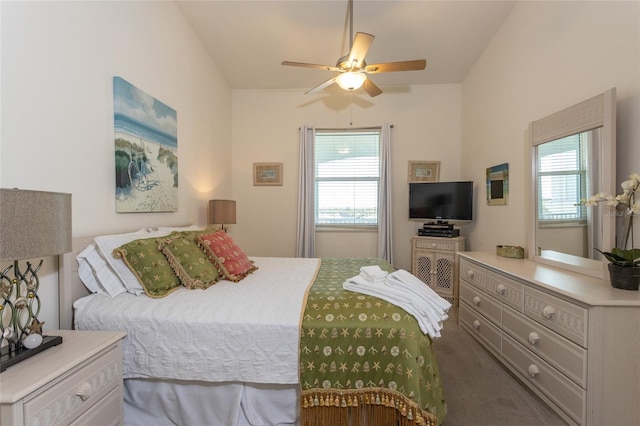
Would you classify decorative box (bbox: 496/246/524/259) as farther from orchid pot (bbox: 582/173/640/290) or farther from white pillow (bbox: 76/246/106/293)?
white pillow (bbox: 76/246/106/293)

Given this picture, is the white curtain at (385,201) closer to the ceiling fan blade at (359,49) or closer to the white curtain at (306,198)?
the white curtain at (306,198)

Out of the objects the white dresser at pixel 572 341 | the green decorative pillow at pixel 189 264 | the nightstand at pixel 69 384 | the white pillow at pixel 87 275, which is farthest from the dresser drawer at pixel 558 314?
the white pillow at pixel 87 275

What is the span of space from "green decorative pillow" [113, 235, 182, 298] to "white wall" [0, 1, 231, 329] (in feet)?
1.03

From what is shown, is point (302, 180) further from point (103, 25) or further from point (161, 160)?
point (103, 25)

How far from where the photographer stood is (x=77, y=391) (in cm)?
104

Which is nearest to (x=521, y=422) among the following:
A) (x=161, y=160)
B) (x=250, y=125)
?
(x=161, y=160)

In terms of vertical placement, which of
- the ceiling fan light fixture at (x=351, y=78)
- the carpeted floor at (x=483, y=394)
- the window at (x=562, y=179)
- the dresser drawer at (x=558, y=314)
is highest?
the ceiling fan light fixture at (x=351, y=78)

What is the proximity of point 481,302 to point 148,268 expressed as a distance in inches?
98.9

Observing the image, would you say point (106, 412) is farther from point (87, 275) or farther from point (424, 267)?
point (424, 267)

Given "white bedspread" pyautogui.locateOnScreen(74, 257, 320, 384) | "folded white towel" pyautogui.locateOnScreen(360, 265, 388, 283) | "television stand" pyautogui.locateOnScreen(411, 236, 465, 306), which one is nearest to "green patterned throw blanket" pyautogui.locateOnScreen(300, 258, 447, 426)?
"white bedspread" pyautogui.locateOnScreen(74, 257, 320, 384)

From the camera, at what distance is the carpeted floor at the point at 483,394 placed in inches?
61.7

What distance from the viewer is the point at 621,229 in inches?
64.8

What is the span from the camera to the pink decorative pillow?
1.99m

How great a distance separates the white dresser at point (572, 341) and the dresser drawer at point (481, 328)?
0.07 ft
